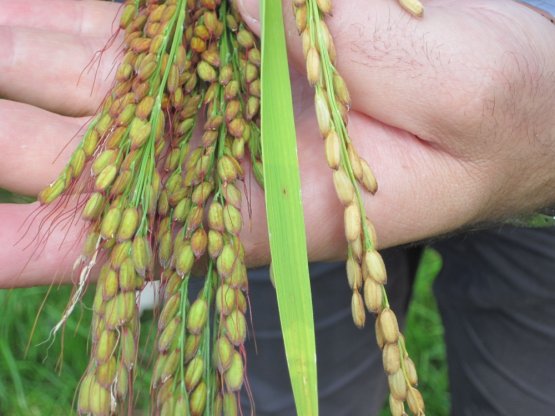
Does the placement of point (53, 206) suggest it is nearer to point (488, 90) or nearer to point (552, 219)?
point (488, 90)

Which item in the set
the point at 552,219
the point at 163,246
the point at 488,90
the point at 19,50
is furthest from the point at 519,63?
the point at 19,50

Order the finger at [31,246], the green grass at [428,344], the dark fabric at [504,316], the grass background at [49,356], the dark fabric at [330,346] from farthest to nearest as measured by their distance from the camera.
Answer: the green grass at [428,344], the grass background at [49,356], the dark fabric at [330,346], the dark fabric at [504,316], the finger at [31,246]

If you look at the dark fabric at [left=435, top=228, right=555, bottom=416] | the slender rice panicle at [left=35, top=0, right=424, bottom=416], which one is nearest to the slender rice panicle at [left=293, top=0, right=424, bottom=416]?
the slender rice panicle at [left=35, top=0, right=424, bottom=416]

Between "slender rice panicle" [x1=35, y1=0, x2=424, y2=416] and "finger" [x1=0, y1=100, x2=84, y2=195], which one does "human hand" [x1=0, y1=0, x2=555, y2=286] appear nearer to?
"finger" [x1=0, y1=100, x2=84, y2=195]

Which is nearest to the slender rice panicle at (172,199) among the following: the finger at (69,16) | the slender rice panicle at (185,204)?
the slender rice panicle at (185,204)

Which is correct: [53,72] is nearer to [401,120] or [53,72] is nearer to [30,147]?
[30,147]

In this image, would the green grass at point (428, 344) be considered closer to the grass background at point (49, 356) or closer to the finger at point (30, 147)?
the grass background at point (49, 356)

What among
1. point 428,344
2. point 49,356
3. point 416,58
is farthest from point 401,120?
point 49,356
